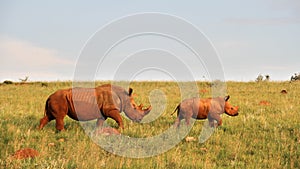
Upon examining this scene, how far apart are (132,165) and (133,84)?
19344mm

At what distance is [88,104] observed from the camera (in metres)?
9.20

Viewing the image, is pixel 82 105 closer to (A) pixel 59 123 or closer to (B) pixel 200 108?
(A) pixel 59 123

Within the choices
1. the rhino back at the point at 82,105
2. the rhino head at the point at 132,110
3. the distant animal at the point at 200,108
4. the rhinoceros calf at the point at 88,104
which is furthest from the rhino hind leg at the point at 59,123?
the distant animal at the point at 200,108

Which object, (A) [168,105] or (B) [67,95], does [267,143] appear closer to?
(B) [67,95]

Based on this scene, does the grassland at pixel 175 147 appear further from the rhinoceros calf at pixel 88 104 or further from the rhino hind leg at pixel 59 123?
the rhinoceros calf at pixel 88 104

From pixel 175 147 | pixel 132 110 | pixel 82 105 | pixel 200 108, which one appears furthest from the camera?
pixel 200 108

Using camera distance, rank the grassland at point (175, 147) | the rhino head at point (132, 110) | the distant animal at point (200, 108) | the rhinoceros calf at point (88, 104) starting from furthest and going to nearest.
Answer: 1. the distant animal at point (200, 108)
2. the rhino head at point (132, 110)
3. the rhinoceros calf at point (88, 104)
4. the grassland at point (175, 147)

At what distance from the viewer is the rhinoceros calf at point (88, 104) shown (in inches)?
359

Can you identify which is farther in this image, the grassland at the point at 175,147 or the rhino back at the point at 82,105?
the rhino back at the point at 82,105

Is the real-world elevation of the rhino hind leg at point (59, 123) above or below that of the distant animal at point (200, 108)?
below

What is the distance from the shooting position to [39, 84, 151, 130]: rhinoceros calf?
912cm

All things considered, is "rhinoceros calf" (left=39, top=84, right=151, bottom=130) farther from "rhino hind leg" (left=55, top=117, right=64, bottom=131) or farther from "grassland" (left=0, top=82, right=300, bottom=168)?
"grassland" (left=0, top=82, right=300, bottom=168)

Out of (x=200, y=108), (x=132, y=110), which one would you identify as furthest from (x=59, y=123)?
(x=200, y=108)

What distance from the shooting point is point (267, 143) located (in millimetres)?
8602
